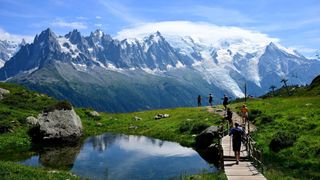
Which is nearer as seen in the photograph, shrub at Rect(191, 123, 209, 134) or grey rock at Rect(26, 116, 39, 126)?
shrub at Rect(191, 123, 209, 134)

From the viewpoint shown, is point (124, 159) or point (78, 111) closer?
point (124, 159)

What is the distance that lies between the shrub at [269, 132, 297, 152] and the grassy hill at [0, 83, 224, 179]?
12837 millimetres

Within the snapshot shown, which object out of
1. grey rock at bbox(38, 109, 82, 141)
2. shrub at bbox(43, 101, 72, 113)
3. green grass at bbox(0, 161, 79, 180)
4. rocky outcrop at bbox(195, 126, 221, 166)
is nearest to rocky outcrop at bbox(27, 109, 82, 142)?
grey rock at bbox(38, 109, 82, 141)

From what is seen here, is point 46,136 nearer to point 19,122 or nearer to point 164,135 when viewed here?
point 19,122

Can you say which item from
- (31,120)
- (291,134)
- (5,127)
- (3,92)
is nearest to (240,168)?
(291,134)

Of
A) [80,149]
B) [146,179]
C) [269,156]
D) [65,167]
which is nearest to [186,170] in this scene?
[146,179]

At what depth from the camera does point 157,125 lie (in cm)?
8762

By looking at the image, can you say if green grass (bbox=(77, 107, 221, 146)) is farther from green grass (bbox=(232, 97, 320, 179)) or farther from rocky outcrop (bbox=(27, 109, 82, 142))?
green grass (bbox=(232, 97, 320, 179))

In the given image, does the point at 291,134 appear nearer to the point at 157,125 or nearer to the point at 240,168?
the point at 240,168

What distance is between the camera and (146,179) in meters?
45.1

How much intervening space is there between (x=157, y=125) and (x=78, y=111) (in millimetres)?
21160

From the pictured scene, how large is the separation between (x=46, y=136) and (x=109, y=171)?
23273 millimetres

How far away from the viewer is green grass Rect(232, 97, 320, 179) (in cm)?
4330

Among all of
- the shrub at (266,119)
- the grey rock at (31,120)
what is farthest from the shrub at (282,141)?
the grey rock at (31,120)
